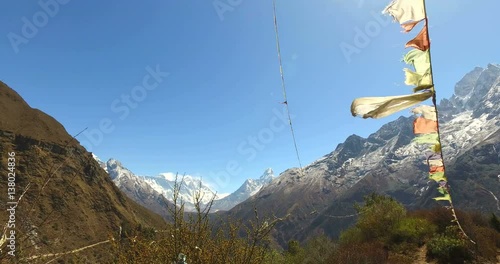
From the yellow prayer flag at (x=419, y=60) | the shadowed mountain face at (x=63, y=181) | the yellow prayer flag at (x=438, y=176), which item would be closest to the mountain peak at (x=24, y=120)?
the shadowed mountain face at (x=63, y=181)

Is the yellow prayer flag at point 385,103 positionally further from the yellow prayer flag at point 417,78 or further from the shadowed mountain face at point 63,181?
the shadowed mountain face at point 63,181

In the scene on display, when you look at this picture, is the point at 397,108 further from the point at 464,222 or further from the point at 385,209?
the point at 385,209

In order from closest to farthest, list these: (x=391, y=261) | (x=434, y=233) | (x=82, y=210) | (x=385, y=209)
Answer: (x=391, y=261), (x=434, y=233), (x=385, y=209), (x=82, y=210)

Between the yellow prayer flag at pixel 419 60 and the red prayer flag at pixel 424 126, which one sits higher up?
the yellow prayer flag at pixel 419 60

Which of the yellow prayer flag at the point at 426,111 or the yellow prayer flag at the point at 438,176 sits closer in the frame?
the yellow prayer flag at the point at 426,111

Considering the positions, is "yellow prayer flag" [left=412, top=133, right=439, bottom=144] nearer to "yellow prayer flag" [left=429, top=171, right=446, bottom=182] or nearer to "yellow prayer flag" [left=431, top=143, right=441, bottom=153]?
"yellow prayer flag" [left=431, top=143, right=441, bottom=153]

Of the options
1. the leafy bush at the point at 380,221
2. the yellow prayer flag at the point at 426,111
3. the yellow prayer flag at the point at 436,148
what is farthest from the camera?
the leafy bush at the point at 380,221

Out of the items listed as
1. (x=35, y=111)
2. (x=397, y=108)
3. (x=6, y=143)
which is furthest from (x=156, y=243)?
(x=35, y=111)

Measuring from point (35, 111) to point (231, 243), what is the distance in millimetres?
138743

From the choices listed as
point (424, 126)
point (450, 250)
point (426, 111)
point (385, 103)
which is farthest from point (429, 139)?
point (450, 250)

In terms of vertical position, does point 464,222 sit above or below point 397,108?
below

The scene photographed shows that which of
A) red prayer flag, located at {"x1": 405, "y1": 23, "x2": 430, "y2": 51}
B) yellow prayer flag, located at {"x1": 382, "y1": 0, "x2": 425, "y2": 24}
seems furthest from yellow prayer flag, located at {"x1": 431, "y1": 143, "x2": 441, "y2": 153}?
yellow prayer flag, located at {"x1": 382, "y1": 0, "x2": 425, "y2": 24}

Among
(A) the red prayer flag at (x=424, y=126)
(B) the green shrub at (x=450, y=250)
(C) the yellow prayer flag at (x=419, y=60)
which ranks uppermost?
(C) the yellow prayer flag at (x=419, y=60)

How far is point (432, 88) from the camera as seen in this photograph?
429 centimetres
